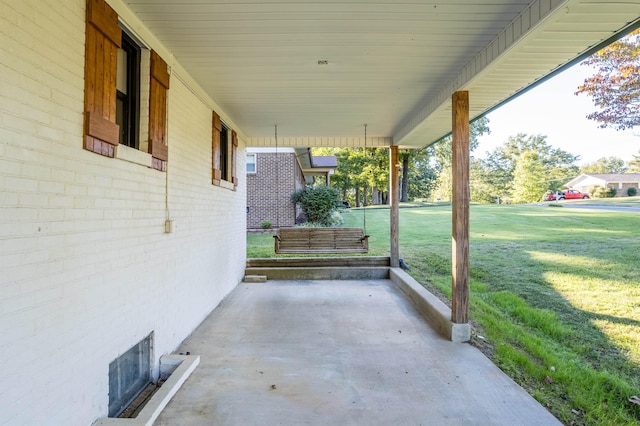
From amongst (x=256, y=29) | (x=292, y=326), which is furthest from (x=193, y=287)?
(x=256, y=29)

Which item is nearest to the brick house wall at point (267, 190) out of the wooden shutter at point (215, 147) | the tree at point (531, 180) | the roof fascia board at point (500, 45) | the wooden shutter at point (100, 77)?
the wooden shutter at point (215, 147)

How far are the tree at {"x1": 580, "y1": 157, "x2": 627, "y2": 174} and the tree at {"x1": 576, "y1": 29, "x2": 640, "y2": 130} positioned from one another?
60241 millimetres

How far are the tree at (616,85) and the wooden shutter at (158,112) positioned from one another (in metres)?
7.51

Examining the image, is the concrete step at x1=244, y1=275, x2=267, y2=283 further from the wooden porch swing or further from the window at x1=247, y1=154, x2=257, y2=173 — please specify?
the window at x1=247, y1=154, x2=257, y2=173

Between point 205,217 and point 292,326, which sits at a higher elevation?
point 205,217

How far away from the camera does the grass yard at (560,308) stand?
2.98 metres

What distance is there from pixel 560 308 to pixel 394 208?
3726 millimetres

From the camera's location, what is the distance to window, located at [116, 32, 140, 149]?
3.05 metres

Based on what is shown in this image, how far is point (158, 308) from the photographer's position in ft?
11.2

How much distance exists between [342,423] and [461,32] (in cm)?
341

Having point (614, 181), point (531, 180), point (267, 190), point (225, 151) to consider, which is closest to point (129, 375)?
point (225, 151)

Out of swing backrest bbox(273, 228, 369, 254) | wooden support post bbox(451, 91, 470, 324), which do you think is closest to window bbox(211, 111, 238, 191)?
swing backrest bbox(273, 228, 369, 254)

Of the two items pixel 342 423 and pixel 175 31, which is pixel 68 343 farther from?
pixel 175 31

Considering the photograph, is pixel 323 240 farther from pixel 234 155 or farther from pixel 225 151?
pixel 225 151
